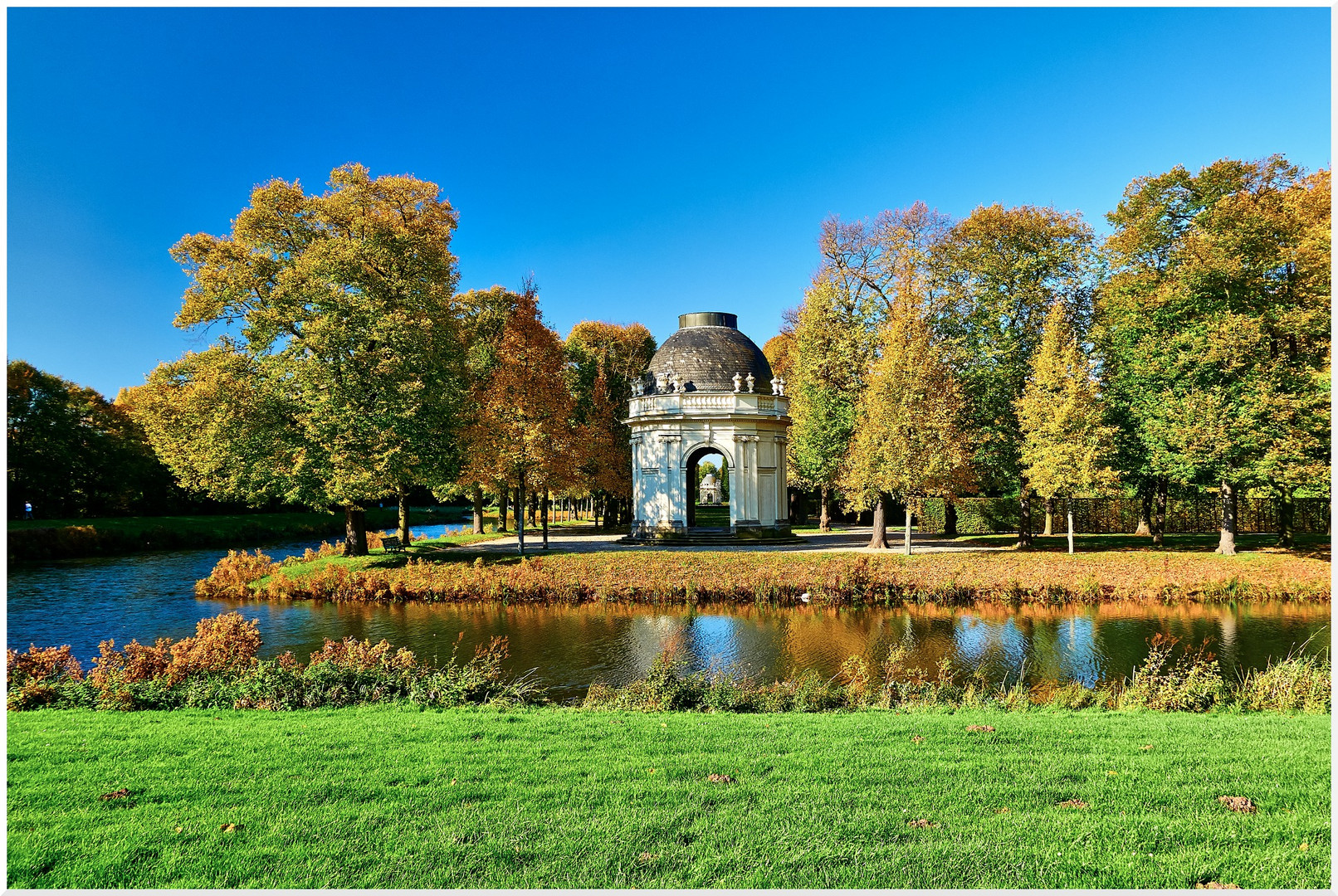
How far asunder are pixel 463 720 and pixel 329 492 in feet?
57.7

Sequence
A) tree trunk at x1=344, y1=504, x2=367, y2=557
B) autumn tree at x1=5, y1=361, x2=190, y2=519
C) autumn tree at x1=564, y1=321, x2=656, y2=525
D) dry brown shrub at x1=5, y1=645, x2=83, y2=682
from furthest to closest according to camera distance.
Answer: autumn tree at x1=5, y1=361, x2=190, y2=519 < autumn tree at x1=564, y1=321, x2=656, y2=525 < tree trunk at x1=344, y1=504, x2=367, y2=557 < dry brown shrub at x1=5, y1=645, x2=83, y2=682

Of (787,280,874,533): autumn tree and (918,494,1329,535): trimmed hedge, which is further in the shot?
(918,494,1329,535): trimmed hedge

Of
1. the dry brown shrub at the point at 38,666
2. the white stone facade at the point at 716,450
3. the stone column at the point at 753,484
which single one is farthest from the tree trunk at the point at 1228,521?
the dry brown shrub at the point at 38,666

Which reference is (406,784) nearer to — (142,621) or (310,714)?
(310,714)

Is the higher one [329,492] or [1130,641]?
[329,492]

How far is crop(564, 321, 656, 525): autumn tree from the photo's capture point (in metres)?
39.2

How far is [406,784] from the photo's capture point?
651 centimetres

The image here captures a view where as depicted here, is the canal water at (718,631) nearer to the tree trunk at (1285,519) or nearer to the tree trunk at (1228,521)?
the tree trunk at (1228,521)

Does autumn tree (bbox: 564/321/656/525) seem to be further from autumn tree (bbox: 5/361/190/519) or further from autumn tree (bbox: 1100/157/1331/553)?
autumn tree (bbox: 5/361/190/519)

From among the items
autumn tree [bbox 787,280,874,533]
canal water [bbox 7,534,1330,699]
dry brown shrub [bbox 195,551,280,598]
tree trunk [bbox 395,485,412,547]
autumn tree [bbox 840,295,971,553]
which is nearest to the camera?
canal water [bbox 7,534,1330,699]

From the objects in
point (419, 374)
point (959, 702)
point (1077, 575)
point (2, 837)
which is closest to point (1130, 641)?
point (1077, 575)

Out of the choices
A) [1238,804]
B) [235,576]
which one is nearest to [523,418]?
[235,576]

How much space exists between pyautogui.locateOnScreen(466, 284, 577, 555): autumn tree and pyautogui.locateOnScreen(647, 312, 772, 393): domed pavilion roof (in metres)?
9.81

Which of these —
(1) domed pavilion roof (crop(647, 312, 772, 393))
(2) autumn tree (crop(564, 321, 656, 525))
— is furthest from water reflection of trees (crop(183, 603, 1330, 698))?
(1) domed pavilion roof (crop(647, 312, 772, 393))
